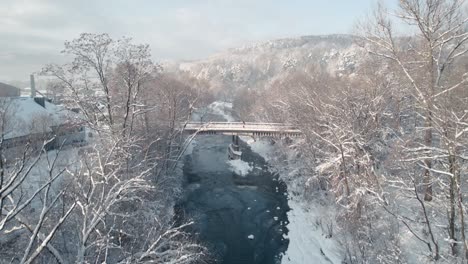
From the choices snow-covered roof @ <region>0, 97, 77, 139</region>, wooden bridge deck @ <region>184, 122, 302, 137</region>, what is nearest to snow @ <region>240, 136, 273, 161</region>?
wooden bridge deck @ <region>184, 122, 302, 137</region>

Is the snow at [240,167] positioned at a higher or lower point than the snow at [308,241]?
higher

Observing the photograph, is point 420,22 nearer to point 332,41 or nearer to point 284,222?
point 284,222

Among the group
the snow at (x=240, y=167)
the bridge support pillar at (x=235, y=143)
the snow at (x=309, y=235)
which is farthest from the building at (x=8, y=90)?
the snow at (x=309, y=235)

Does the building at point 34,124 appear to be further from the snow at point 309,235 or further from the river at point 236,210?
the snow at point 309,235

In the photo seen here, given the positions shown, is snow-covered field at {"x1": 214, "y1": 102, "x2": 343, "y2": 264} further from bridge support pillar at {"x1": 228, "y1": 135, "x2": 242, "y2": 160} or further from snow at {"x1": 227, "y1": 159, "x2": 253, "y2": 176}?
bridge support pillar at {"x1": 228, "y1": 135, "x2": 242, "y2": 160}

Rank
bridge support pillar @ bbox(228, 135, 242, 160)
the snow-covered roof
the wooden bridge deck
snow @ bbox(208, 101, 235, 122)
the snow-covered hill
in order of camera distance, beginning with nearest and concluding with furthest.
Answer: the snow-covered roof < the wooden bridge deck < bridge support pillar @ bbox(228, 135, 242, 160) < snow @ bbox(208, 101, 235, 122) < the snow-covered hill

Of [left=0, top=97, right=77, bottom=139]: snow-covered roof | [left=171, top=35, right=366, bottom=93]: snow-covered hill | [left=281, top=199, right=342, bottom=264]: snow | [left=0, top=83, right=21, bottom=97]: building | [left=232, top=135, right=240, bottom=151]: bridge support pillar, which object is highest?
[left=171, top=35, right=366, bottom=93]: snow-covered hill
